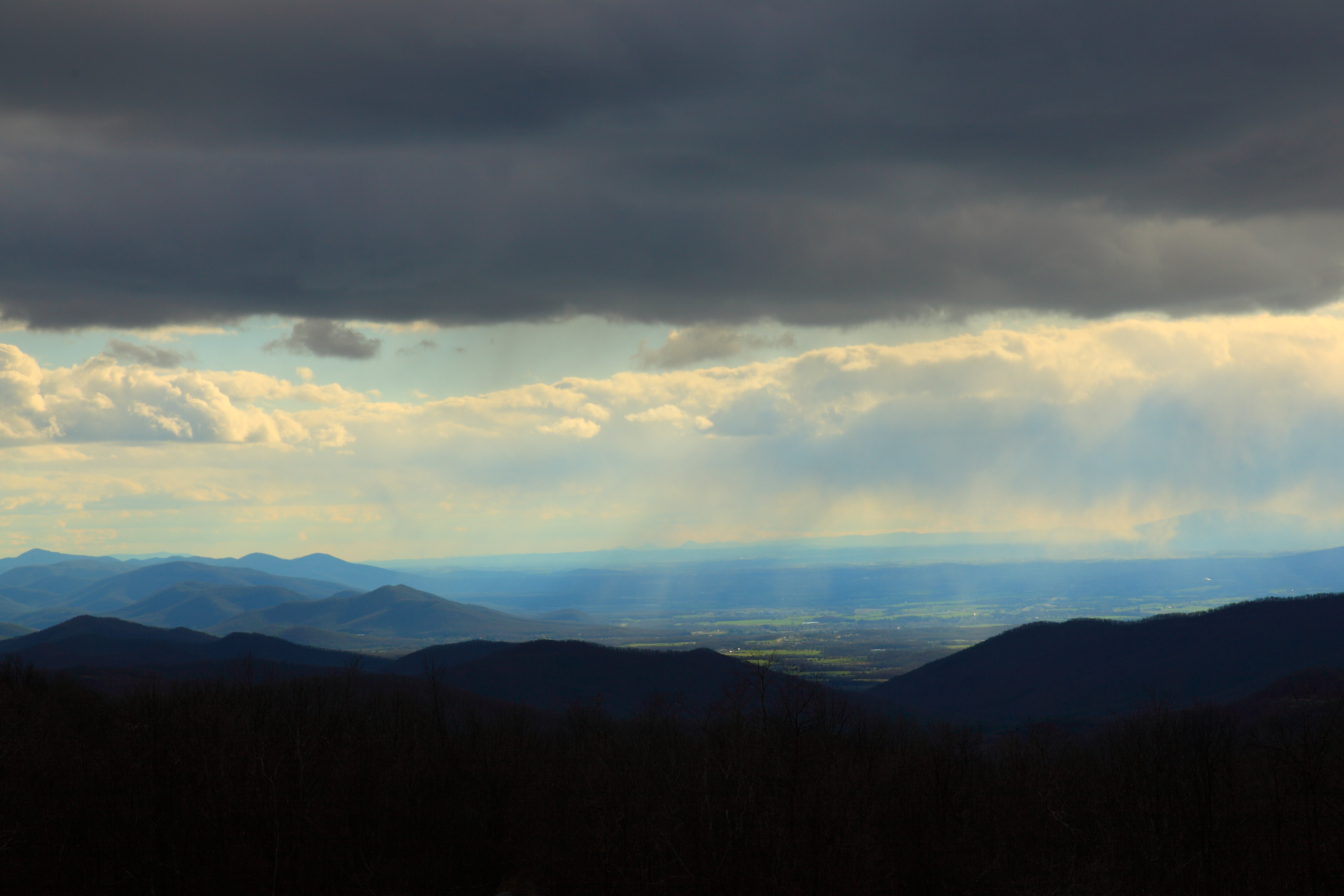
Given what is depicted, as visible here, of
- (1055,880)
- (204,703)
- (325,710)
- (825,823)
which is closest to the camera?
(1055,880)

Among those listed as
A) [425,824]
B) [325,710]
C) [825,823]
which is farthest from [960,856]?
[325,710]

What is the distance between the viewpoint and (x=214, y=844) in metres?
89.3

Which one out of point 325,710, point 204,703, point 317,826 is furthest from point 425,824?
point 325,710

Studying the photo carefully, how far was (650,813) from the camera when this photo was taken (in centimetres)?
9450

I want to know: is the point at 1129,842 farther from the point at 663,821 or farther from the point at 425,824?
the point at 425,824

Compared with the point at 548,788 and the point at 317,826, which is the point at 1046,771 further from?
the point at 317,826

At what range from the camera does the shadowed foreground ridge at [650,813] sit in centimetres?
8494

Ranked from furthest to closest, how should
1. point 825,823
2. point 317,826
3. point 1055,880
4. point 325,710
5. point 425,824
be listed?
point 325,710 < point 425,824 < point 317,826 < point 825,823 < point 1055,880

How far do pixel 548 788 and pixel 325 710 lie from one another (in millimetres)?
62986

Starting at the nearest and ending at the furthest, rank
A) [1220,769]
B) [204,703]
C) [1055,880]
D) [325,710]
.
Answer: [1055,880]
[1220,769]
[204,703]
[325,710]

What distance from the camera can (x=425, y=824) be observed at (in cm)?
10031

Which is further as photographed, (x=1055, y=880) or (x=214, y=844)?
(x=214, y=844)

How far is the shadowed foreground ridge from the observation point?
3344 inches

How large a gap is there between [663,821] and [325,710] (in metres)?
82.4
